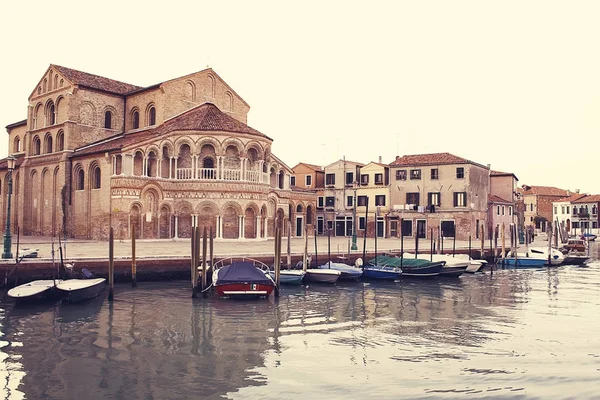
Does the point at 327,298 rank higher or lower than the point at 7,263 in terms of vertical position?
lower

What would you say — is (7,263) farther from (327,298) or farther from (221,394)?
(221,394)

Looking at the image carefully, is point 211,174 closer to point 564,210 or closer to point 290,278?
point 290,278

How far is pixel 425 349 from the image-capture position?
13070mm

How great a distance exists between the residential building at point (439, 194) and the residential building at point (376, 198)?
673mm

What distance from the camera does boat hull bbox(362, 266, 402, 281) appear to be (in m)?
26.5

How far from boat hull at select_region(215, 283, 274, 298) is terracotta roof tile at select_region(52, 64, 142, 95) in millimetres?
29864

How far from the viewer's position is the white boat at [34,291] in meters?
17.9

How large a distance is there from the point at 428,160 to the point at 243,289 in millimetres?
34748

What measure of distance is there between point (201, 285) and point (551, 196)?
81.5 meters

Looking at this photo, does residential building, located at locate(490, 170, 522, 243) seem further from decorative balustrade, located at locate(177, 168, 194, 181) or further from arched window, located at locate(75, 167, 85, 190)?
arched window, located at locate(75, 167, 85, 190)

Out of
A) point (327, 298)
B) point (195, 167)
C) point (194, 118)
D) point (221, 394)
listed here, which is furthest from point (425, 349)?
point (194, 118)

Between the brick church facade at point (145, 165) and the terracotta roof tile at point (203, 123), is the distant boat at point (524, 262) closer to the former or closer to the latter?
the brick church facade at point (145, 165)

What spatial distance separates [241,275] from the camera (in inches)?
789

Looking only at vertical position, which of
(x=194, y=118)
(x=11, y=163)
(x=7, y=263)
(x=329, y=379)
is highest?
(x=194, y=118)
